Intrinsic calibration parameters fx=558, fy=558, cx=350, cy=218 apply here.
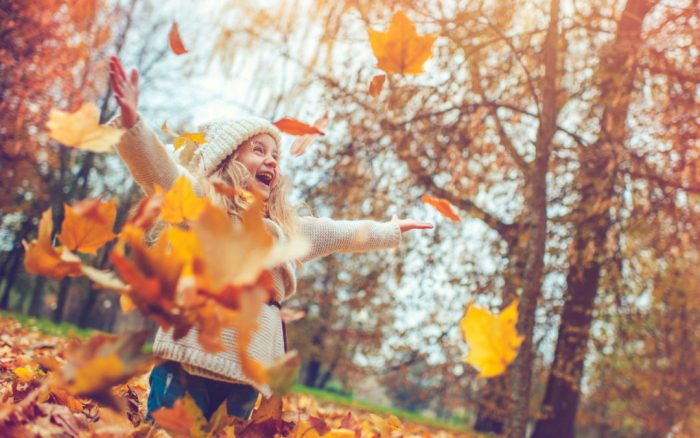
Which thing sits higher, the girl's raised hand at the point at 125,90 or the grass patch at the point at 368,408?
the girl's raised hand at the point at 125,90

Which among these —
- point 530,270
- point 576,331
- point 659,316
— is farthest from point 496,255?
point 530,270

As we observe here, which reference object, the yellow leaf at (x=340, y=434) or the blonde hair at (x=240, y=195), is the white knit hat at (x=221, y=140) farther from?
the yellow leaf at (x=340, y=434)

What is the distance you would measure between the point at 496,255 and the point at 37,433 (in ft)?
19.8

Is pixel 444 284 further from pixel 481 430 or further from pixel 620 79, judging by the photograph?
pixel 481 430

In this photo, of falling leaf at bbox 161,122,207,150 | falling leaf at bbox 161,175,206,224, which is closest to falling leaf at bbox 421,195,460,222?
falling leaf at bbox 161,122,207,150

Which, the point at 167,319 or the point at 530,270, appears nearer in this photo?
the point at 167,319

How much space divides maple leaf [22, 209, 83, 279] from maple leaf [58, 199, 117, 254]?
0.13 feet

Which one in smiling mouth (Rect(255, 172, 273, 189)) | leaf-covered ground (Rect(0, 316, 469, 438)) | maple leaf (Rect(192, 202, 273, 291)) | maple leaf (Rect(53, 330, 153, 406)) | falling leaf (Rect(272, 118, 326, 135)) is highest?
falling leaf (Rect(272, 118, 326, 135))

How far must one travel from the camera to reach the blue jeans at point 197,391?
167 cm

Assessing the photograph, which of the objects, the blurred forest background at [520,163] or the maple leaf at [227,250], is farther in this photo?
the blurred forest background at [520,163]

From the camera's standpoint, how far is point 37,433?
1.20m

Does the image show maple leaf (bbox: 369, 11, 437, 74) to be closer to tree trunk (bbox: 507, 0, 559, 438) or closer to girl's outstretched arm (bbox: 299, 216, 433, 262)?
girl's outstretched arm (bbox: 299, 216, 433, 262)

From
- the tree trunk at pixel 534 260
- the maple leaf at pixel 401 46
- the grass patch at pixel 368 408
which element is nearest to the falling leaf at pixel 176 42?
the maple leaf at pixel 401 46

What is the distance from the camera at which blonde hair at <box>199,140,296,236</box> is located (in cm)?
188
